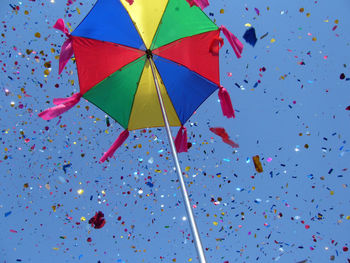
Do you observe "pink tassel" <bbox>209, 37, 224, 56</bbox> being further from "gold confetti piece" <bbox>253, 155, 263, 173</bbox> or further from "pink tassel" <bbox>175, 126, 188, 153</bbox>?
"gold confetti piece" <bbox>253, 155, 263, 173</bbox>

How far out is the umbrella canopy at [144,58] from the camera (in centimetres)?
314

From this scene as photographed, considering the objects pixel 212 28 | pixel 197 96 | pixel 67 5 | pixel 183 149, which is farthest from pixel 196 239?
pixel 67 5

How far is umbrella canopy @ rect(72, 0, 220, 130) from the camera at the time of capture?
314cm

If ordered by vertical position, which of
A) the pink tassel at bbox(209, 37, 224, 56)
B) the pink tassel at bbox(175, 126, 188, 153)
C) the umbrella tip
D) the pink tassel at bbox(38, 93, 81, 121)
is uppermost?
the umbrella tip

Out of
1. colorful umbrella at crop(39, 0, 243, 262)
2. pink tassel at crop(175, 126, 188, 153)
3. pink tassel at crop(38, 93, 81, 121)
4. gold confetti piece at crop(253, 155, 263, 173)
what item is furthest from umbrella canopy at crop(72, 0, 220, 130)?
gold confetti piece at crop(253, 155, 263, 173)

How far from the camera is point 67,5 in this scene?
13.7 ft

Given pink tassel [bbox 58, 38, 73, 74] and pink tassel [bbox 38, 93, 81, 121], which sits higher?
pink tassel [bbox 58, 38, 73, 74]

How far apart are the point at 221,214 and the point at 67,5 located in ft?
15.5

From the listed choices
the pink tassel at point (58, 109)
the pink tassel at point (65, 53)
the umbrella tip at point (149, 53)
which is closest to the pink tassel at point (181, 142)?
the umbrella tip at point (149, 53)

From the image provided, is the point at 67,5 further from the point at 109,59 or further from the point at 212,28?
the point at 212,28

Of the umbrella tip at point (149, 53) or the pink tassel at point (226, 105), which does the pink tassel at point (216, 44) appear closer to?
the pink tassel at point (226, 105)

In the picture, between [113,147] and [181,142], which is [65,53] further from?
[181,142]

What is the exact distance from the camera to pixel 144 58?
3482 mm

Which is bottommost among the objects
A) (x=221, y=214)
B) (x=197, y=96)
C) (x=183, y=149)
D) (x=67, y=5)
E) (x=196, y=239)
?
(x=196, y=239)
